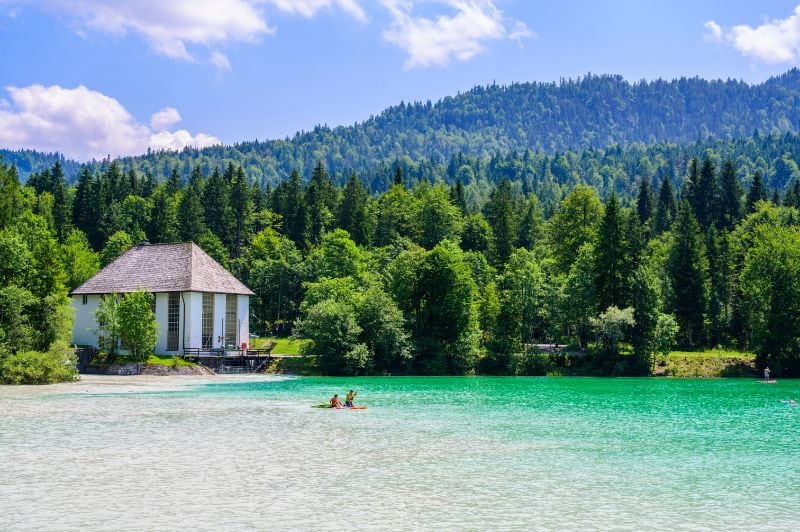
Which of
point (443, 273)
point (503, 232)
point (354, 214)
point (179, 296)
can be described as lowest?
point (179, 296)

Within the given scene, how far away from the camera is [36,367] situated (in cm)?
4916

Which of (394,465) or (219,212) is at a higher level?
(219,212)

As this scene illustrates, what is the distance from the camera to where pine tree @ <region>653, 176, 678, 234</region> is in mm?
123250

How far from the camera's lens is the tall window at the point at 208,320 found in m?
67.9

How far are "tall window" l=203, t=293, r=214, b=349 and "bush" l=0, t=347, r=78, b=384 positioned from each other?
671 inches

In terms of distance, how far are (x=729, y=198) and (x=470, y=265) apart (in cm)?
5089

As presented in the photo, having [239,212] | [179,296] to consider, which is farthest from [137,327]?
[239,212]

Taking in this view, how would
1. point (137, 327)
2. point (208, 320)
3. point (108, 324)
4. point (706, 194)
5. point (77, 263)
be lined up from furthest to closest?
point (706, 194), point (77, 263), point (208, 320), point (108, 324), point (137, 327)

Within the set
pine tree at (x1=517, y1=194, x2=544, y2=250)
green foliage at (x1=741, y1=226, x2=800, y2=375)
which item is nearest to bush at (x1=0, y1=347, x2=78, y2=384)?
green foliage at (x1=741, y1=226, x2=800, y2=375)

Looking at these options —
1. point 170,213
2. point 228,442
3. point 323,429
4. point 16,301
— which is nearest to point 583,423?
point 323,429

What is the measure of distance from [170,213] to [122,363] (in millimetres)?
55797

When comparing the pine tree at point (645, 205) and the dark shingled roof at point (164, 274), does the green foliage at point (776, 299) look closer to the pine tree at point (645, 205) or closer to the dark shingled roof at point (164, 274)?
the dark shingled roof at point (164, 274)

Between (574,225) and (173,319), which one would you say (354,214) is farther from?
(173,319)

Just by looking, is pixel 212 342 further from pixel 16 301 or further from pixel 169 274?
pixel 16 301
